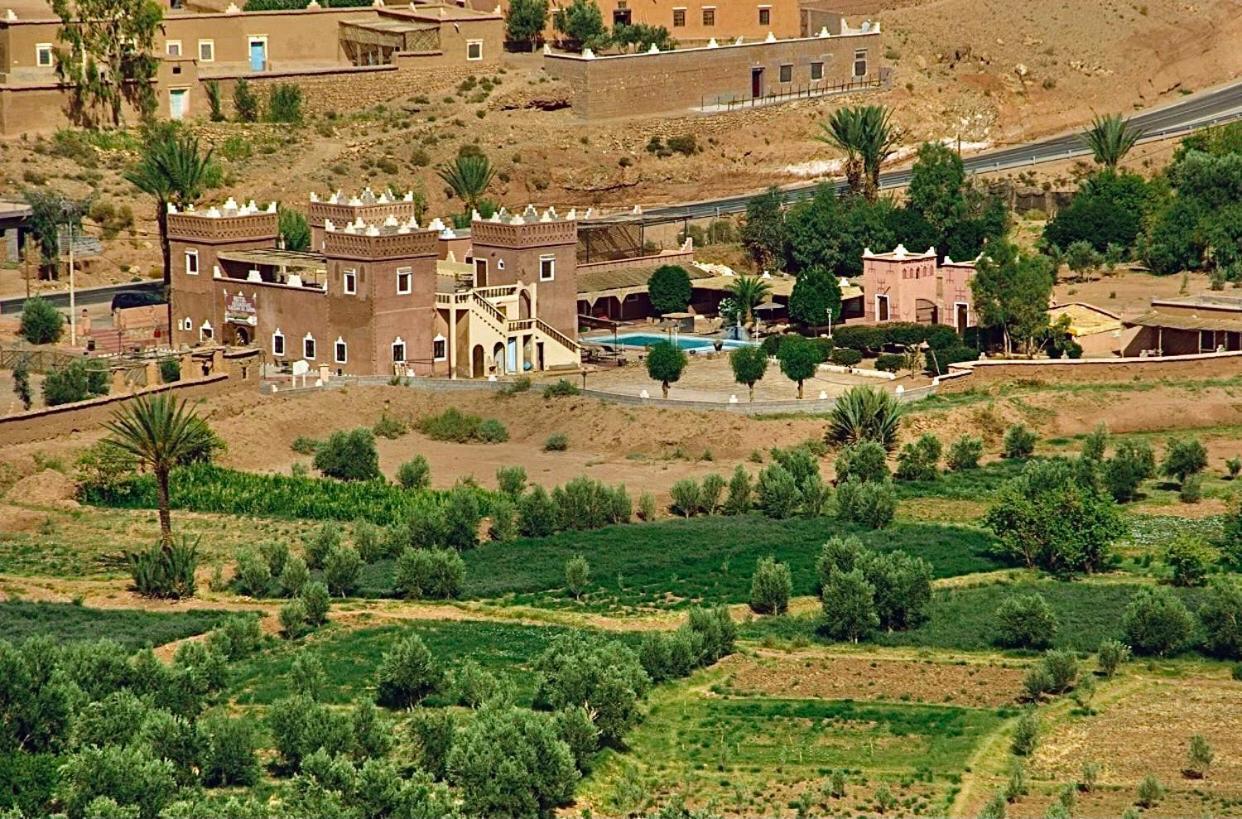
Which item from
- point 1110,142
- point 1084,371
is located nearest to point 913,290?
point 1084,371

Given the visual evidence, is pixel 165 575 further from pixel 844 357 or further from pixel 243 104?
pixel 243 104

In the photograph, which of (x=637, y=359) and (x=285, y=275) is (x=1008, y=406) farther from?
(x=285, y=275)

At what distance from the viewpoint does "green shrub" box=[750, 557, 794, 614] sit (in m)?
67.6

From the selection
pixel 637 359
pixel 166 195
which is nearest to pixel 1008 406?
pixel 637 359

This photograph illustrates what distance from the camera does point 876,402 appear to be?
79.1m

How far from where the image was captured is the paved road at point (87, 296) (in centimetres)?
9181

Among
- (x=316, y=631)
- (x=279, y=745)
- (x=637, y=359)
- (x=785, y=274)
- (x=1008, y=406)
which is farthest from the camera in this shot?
(x=785, y=274)

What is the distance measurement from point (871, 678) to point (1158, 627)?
18.2 ft

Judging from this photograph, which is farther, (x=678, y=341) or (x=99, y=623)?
(x=678, y=341)

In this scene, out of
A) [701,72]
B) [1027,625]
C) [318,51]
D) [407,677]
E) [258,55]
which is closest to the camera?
[407,677]

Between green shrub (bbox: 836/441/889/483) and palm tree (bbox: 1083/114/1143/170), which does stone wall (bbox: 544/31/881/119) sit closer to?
palm tree (bbox: 1083/114/1143/170)

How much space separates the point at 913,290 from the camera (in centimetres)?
9138

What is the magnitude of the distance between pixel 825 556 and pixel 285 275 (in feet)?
74.9

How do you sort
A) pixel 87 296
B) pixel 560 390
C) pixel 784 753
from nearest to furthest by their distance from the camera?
pixel 784 753 < pixel 560 390 < pixel 87 296
